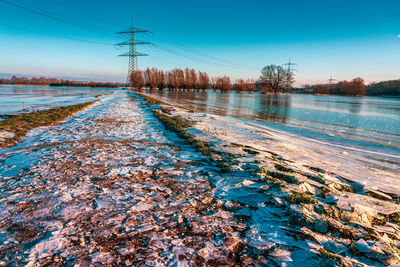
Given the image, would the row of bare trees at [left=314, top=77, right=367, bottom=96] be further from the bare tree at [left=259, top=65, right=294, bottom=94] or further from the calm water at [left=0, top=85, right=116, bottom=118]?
the calm water at [left=0, top=85, right=116, bottom=118]

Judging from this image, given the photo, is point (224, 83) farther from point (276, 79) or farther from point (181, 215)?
point (181, 215)

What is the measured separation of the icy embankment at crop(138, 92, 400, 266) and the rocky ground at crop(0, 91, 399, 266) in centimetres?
1

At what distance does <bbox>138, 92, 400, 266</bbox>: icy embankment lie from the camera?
219 centimetres

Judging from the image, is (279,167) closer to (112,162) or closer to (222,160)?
(222,160)

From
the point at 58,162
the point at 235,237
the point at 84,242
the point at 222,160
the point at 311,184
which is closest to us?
the point at 84,242

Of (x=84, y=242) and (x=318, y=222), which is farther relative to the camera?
(x=318, y=222)

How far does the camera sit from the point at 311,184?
398 cm

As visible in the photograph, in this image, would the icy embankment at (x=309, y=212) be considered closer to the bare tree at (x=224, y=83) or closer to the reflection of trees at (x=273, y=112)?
the reflection of trees at (x=273, y=112)

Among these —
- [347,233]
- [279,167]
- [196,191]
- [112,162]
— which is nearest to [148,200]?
[196,191]

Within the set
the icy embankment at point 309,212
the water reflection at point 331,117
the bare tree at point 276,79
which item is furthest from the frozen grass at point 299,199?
the bare tree at point 276,79

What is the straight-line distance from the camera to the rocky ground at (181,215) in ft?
7.06

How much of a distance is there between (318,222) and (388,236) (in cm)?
89

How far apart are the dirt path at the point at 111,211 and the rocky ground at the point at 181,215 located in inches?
0.5

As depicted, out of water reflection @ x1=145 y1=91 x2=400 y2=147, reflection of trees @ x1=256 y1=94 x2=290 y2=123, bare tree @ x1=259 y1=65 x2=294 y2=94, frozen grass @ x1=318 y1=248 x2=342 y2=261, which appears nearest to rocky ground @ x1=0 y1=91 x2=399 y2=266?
frozen grass @ x1=318 y1=248 x2=342 y2=261
